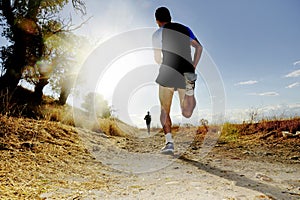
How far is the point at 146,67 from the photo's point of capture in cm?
800

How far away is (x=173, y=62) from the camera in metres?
4.04

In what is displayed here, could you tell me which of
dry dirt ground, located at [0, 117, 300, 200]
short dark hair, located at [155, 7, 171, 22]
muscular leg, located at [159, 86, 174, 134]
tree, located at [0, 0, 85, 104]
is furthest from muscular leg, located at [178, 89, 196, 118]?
tree, located at [0, 0, 85, 104]

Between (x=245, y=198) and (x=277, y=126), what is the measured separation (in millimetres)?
5275

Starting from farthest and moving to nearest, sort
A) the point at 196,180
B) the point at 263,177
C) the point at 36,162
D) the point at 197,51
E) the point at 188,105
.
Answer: the point at 197,51 < the point at 188,105 < the point at 36,162 < the point at 263,177 < the point at 196,180

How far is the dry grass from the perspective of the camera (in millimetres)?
2079

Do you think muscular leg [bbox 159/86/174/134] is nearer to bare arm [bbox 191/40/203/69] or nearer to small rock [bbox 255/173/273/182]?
bare arm [bbox 191/40/203/69]

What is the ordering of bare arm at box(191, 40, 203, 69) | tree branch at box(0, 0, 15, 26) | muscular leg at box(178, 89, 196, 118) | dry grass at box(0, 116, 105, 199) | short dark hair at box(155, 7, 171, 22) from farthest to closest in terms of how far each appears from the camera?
tree branch at box(0, 0, 15, 26), short dark hair at box(155, 7, 171, 22), bare arm at box(191, 40, 203, 69), muscular leg at box(178, 89, 196, 118), dry grass at box(0, 116, 105, 199)

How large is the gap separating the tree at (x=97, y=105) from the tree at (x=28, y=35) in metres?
6.03

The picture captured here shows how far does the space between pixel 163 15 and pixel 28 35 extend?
9555 mm

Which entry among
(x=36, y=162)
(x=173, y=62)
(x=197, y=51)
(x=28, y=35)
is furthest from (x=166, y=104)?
(x=28, y=35)

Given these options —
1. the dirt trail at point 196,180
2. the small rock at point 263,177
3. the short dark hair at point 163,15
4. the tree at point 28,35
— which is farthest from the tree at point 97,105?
the small rock at point 263,177

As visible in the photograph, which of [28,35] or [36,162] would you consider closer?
[36,162]

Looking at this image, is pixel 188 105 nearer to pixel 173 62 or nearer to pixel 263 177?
pixel 173 62

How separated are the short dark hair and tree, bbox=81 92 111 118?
50.0 ft
